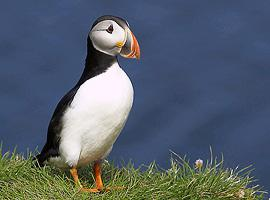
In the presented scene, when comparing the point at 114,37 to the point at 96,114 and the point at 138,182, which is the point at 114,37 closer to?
the point at 96,114

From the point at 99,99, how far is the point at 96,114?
9 centimetres

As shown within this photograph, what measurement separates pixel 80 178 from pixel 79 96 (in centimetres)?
77

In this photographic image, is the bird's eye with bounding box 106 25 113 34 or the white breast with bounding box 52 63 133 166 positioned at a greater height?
the bird's eye with bounding box 106 25 113 34

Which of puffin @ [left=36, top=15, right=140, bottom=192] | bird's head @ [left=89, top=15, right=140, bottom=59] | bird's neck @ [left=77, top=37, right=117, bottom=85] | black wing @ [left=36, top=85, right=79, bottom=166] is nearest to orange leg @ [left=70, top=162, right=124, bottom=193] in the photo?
puffin @ [left=36, top=15, right=140, bottom=192]

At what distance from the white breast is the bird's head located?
0.12 meters

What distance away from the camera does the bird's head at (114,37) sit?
213 inches

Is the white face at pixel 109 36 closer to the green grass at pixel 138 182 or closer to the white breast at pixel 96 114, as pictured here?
the white breast at pixel 96 114

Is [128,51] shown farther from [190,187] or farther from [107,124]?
[190,187]

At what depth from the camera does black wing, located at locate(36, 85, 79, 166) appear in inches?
219

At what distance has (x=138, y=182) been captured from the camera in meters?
5.77

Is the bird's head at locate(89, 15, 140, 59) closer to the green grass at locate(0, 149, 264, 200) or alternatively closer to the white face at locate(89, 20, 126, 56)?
the white face at locate(89, 20, 126, 56)

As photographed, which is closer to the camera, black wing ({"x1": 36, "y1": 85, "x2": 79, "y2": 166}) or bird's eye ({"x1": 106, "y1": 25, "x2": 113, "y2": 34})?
bird's eye ({"x1": 106, "y1": 25, "x2": 113, "y2": 34})

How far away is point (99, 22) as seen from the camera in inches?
215

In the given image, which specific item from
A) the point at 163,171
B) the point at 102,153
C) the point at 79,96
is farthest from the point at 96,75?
the point at 163,171
